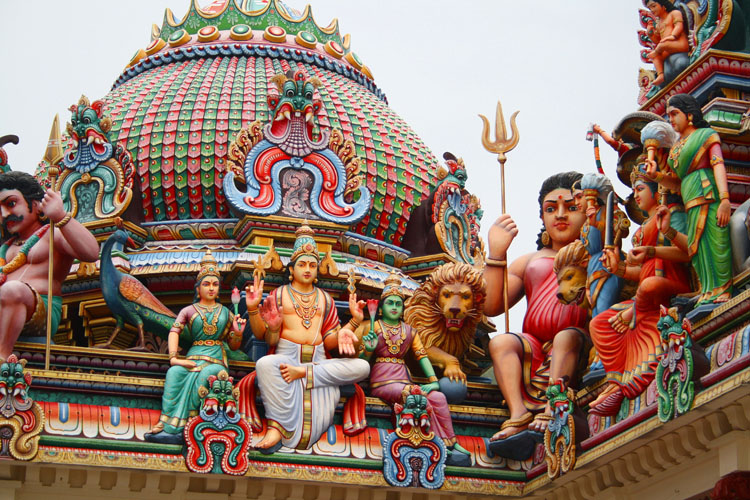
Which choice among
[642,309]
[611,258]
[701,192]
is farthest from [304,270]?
[701,192]

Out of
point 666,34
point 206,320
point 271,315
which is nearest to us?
point 271,315

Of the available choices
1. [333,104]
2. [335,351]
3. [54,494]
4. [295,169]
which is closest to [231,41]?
[333,104]

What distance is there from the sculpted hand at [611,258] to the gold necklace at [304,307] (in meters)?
3.85

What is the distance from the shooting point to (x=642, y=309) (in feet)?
60.0

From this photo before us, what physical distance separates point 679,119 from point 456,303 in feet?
14.6

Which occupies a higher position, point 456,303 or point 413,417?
point 456,303

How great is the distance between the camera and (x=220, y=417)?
1916 centimetres

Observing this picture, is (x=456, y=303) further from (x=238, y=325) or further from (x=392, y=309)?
(x=238, y=325)

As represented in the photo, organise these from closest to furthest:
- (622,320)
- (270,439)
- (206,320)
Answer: (622,320) → (270,439) → (206,320)

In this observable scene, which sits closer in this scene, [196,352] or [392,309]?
[196,352]

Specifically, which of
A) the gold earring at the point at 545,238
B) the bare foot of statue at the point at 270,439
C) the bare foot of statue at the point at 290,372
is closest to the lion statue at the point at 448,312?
the gold earring at the point at 545,238

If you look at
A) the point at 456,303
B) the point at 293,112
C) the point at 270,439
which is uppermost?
the point at 293,112

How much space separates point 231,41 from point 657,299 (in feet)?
43.4

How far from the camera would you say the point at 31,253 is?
68.5ft
